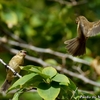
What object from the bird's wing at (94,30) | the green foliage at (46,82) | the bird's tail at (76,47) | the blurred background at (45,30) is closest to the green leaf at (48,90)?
the green foliage at (46,82)

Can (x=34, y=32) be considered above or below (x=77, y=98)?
above

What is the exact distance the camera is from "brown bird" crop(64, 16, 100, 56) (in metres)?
2.84

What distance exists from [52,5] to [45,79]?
4122 mm

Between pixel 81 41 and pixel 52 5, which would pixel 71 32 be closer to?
pixel 52 5

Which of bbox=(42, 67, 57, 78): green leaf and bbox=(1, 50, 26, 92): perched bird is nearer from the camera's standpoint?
bbox=(42, 67, 57, 78): green leaf

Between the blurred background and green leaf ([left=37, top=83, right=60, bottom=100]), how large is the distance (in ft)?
8.67

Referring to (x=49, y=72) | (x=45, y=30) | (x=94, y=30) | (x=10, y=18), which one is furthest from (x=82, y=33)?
(x=45, y=30)

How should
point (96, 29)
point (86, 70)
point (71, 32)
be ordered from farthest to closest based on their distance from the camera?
1. point (71, 32)
2. point (86, 70)
3. point (96, 29)

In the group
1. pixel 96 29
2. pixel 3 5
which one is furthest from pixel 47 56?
pixel 96 29

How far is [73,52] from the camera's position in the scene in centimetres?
323

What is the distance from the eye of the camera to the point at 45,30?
5.80 metres

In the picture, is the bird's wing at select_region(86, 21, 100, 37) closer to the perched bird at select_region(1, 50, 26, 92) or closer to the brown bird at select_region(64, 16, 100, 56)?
the brown bird at select_region(64, 16, 100, 56)

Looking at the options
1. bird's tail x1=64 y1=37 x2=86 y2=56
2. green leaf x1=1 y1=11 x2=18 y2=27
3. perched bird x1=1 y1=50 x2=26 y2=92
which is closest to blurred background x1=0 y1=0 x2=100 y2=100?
green leaf x1=1 y1=11 x2=18 y2=27

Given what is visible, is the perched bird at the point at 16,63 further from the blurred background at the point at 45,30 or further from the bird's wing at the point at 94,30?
the blurred background at the point at 45,30
